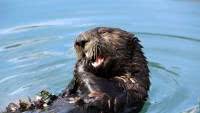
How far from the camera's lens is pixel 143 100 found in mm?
6430

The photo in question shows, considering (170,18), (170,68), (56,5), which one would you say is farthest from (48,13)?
(170,68)

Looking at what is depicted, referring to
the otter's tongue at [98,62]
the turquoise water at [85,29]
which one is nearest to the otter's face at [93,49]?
the otter's tongue at [98,62]

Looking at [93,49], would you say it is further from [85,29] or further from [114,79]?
[85,29]

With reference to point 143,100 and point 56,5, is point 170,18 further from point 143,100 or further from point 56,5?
point 143,100

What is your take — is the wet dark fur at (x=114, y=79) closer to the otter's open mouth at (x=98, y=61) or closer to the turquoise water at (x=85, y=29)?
the otter's open mouth at (x=98, y=61)

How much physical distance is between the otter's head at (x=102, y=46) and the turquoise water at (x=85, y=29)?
0.57 meters

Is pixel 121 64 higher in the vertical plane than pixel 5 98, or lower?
higher

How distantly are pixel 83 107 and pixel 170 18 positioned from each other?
12.8 feet

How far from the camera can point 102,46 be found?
6500 millimetres

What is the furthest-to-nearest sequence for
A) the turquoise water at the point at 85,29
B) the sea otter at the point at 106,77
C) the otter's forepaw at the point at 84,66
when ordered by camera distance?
the turquoise water at the point at 85,29 < the otter's forepaw at the point at 84,66 < the sea otter at the point at 106,77

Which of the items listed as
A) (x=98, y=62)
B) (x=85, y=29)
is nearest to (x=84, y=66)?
(x=98, y=62)

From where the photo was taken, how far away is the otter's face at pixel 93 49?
646cm

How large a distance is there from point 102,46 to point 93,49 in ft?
0.31

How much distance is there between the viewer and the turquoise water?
294 inches
